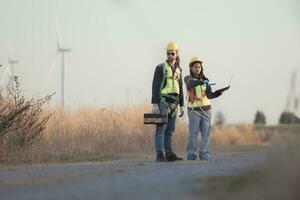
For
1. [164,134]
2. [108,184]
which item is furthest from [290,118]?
[164,134]

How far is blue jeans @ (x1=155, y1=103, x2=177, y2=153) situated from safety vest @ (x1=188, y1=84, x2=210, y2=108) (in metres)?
0.42

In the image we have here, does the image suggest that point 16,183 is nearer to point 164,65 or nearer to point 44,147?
point 164,65

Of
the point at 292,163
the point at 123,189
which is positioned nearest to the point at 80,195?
the point at 123,189

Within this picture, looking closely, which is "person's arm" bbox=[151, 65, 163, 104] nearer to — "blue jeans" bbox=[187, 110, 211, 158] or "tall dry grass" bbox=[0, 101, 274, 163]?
"blue jeans" bbox=[187, 110, 211, 158]

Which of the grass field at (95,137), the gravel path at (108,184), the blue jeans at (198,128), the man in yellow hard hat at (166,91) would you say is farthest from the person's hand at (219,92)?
the grass field at (95,137)

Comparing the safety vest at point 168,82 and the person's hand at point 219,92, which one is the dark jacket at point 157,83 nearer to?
the safety vest at point 168,82

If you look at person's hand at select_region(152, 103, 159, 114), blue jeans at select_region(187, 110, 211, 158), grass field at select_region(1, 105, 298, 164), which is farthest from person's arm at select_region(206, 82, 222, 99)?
grass field at select_region(1, 105, 298, 164)

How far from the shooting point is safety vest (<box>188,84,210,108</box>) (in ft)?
44.6

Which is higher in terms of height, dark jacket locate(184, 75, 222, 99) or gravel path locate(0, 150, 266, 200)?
dark jacket locate(184, 75, 222, 99)

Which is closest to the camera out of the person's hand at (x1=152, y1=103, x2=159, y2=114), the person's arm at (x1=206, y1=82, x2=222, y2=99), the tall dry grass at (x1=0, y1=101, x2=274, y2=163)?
the person's hand at (x1=152, y1=103, x2=159, y2=114)

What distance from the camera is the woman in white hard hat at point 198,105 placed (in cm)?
1361

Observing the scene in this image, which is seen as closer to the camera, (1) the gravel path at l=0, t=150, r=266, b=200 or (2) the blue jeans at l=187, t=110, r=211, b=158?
(1) the gravel path at l=0, t=150, r=266, b=200

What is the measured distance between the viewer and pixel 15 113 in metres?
15.3

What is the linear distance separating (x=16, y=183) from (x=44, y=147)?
26.3ft
